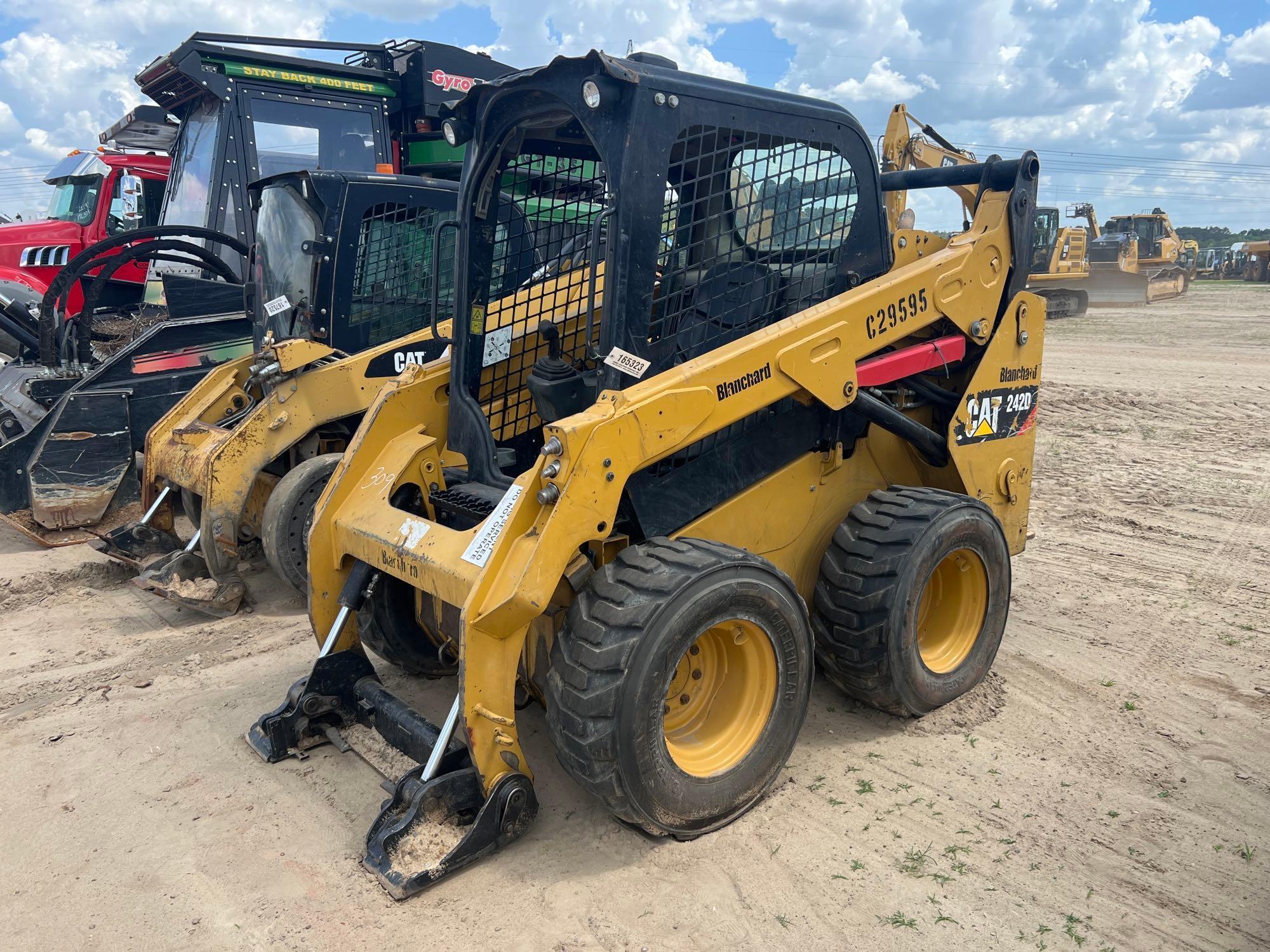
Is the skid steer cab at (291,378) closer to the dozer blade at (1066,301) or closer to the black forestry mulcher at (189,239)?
the black forestry mulcher at (189,239)

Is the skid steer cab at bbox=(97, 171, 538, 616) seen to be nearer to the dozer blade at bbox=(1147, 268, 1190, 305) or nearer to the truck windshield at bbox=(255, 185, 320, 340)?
the truck windshield at bbox=(255, 185, 320, 340)

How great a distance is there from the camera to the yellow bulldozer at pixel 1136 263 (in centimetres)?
2448

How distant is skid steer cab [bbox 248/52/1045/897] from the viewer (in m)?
2.87

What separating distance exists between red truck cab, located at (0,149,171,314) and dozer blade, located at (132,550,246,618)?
605 cm

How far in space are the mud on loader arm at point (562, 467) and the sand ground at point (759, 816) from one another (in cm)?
29

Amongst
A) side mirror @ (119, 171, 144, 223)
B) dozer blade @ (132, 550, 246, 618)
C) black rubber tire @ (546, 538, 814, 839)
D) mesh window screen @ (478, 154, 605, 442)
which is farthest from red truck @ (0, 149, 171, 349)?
black rubber tire @ (546, 538, 814, 839)

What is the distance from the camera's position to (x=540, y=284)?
13.1ft

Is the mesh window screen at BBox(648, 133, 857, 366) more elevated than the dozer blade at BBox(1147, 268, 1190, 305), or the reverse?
the dozer blade at BBox(1147, 268, 1190, 305)

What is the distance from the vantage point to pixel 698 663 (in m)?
3.30

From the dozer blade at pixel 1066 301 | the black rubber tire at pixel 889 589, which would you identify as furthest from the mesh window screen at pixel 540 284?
the dozer blade at pixel 1066 301

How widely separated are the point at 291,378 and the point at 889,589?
12.3 ft

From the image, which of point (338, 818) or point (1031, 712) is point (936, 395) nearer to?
point (1031, 712)

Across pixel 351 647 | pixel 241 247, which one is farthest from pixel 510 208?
pixel 241 247

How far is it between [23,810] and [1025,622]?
4.51 m
